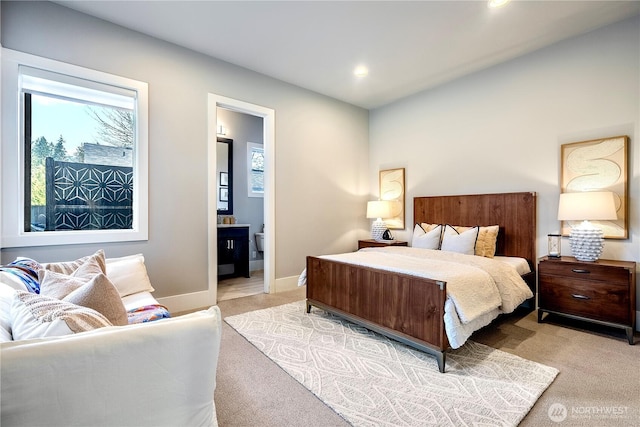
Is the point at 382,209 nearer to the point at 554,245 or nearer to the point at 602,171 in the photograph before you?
the point at 554,245

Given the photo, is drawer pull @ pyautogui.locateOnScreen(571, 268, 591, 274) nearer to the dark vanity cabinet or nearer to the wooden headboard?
the wooden headboard

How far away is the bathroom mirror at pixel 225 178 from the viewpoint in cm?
541

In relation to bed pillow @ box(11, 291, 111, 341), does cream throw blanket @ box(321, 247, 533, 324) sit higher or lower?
lower

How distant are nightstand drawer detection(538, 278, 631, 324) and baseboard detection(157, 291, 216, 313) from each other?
11.7 feet

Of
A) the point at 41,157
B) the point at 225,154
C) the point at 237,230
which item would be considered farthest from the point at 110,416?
the point at 225,154

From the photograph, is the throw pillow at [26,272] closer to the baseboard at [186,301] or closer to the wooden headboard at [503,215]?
the baseboard at [186,301]

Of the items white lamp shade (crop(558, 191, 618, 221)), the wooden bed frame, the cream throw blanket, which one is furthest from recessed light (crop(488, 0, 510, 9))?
the cream throw blanket

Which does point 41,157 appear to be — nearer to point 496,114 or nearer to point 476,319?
point 476,319

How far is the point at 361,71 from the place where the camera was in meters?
3.90

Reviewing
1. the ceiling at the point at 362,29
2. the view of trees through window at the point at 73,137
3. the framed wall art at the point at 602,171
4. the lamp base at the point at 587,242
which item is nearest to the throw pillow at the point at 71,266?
the view of trees through window at the point at 73,137

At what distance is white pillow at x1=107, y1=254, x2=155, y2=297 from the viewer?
2.34m

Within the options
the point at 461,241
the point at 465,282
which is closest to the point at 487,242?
the point at 461,241

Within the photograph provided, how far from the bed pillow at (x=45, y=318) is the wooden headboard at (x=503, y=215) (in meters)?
3.93

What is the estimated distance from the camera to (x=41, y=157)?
2.73 meters
